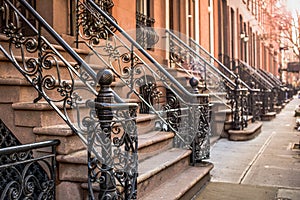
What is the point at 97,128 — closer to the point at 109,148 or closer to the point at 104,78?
the point at 109,148

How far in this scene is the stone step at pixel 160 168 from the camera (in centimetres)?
344

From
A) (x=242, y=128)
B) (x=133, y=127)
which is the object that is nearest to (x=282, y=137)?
(x=242, y=128)

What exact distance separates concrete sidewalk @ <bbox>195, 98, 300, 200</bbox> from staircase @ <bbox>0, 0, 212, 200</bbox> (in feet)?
1.20

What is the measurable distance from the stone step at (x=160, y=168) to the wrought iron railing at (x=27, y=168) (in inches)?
32.4

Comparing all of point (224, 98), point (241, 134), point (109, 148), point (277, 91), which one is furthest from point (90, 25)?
point (277, 91)

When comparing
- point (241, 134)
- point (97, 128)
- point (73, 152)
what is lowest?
point (241, 134)

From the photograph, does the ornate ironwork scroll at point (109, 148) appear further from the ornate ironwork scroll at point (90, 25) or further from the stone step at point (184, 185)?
the ornate ironwork scroll at point (90, 25)

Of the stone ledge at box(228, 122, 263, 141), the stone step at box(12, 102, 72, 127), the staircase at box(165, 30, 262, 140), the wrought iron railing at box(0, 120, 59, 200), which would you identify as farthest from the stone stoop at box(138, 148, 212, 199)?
the stone ledge at box(228, 122, 263, 141)

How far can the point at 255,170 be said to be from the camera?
521cm

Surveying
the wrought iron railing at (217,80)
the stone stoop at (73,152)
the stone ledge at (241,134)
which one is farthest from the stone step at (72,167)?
the stone ledge at (241,134)

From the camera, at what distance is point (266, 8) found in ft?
83.7

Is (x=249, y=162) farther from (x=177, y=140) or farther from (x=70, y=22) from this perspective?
(x=70, y=22)

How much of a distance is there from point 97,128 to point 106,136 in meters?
0.09

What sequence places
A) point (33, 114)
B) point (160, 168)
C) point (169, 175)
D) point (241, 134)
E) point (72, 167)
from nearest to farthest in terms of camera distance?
point (72, 167)
point (33, 114)
point (160, 168)
point (169, 175)
point (241, 134)
